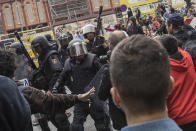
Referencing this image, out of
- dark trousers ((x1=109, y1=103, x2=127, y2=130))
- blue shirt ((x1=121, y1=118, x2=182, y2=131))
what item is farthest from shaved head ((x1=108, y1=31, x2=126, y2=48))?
blue shirt ((x1=121, y1=118, x2=182, y2=131))

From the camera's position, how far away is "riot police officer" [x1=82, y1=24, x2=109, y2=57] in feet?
15.2

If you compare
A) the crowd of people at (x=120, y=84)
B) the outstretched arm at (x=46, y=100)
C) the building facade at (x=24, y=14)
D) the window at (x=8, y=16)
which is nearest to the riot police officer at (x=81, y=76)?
the crowd of people at (x=120, y=84)

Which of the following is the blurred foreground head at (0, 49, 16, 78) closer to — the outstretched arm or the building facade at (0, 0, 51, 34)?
the outstretched arm

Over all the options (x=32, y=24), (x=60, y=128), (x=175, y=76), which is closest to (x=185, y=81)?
(x=175, y=76)

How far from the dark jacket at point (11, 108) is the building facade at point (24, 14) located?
147 ft

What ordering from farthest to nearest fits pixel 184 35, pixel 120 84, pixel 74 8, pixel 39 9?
pixel 39 9 < pixel 74 8 < pixel 184 35 < pixel 120 84

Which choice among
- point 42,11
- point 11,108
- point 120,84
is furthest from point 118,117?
point 42,11

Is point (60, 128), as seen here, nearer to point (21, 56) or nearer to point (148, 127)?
point (21, 56)

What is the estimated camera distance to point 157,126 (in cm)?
91

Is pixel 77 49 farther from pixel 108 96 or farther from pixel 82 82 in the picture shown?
pixel 108 96

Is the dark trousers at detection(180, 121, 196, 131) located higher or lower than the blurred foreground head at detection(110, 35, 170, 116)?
lower

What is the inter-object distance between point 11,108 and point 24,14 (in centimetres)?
4732

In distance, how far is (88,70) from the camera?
3.56 m

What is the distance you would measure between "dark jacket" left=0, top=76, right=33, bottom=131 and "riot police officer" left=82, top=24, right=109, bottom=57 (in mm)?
3126
